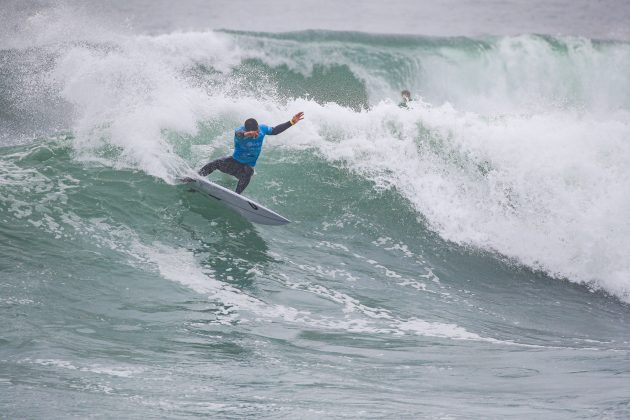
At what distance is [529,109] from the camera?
21.2 metres

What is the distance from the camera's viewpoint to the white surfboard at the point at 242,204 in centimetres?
1014

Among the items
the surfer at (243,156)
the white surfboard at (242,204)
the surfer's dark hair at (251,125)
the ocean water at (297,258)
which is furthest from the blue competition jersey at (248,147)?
the ocean water at (297,258)

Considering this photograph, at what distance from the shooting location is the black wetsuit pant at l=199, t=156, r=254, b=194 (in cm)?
1055

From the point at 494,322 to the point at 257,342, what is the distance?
10.4 ft

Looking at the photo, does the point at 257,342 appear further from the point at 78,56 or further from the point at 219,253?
the point at 78,56

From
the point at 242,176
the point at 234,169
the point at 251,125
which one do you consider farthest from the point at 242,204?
the point at 251,125

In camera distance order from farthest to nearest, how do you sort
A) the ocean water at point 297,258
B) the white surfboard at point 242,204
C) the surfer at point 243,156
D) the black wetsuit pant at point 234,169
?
the black wetsuit pant at point 234,169 → the surfer at point 243,156 → the white surfboard at point 242,204 → the ocean water at point 297,258

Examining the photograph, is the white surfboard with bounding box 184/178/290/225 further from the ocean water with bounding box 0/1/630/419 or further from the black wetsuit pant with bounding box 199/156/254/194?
the black wetsuit pant with bounding box 199/156/254/194

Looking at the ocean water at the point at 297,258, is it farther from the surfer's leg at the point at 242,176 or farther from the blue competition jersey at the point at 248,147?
the blue competition jersey at the point at 248,147

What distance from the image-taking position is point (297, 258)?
9781 mm

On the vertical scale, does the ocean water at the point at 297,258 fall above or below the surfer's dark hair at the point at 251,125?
below

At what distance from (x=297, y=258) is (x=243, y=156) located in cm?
181

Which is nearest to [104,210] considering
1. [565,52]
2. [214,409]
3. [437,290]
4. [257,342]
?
[257,342]

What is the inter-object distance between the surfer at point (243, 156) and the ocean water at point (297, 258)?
1.66 ft
